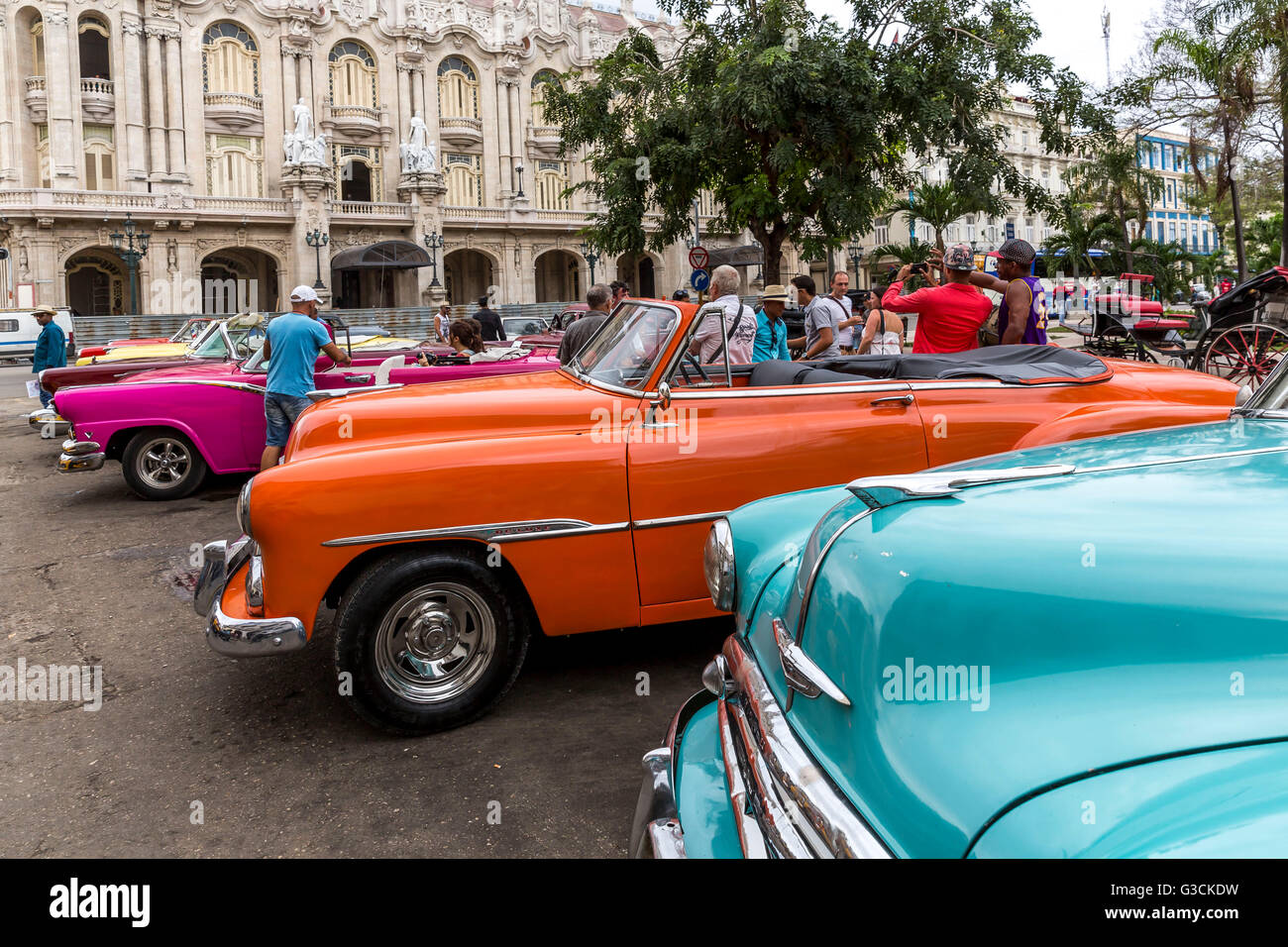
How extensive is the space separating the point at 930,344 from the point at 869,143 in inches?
328

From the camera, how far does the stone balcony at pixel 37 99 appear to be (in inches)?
1586

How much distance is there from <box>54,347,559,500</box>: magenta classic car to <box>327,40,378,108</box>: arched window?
42.1m

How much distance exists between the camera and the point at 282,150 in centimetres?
4450

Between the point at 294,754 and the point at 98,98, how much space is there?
46.4 meters

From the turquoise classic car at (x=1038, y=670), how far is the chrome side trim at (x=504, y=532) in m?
1.97

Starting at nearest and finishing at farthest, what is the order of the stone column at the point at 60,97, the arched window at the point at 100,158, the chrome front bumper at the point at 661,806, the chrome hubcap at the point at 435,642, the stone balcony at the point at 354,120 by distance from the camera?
1. the chrome front bumper at the point at 661,806
2. the chrome hubcap at the point at 435,642
3. the stone column at the point at 60,97
4. the arched window at the point at 100,158
5. the stone balcony at the point at 354,120

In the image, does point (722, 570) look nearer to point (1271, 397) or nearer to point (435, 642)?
point (1271, 397)

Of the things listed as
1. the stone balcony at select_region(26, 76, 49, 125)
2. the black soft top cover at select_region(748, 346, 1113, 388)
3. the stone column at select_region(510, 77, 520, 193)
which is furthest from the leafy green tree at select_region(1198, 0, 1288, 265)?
the stone balcony at select_region(26, 76, 49, 125)

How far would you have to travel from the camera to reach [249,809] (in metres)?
3.32

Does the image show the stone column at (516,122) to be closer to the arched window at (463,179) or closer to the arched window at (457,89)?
the arched window at (457,89)

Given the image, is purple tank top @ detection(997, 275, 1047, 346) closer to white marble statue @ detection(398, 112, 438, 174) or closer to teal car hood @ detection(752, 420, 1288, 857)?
teal car hood @ detection(752, 420, 1288, 857)

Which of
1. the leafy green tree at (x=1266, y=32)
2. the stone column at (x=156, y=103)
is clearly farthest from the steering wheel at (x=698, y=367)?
the stone column at (x=156, y=103)
